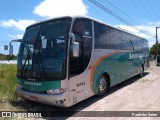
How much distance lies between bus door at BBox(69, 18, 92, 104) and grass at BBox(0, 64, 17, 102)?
8.76ft

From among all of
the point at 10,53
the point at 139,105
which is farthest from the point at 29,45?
the point at 139,105

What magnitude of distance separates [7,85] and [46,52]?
2938 millimetres

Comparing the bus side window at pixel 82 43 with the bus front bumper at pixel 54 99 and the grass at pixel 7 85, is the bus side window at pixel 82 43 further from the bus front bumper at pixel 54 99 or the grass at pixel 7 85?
the grass at pixel 7 85

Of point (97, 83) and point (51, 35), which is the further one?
point (97, 83)

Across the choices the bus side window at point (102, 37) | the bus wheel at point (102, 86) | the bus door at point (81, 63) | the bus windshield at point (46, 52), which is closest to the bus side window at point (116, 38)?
the bus side window at point (102, 37)

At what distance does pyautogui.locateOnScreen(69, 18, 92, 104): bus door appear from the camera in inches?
280

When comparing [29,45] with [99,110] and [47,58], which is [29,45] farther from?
[99,110]

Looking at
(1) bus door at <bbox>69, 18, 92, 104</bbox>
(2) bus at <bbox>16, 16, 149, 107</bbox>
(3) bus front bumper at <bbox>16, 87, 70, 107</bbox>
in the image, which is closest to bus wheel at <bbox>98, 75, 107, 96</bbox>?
(2) bus at <bbox>16, 16, 149, 107</bbox>

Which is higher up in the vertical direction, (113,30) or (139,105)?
(113,30)

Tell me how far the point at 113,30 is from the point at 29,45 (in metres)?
4.74

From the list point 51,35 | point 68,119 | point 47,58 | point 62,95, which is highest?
point 51,35

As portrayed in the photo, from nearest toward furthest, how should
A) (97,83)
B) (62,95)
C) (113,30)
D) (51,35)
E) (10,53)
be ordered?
(62,95)
(51,35)
(10,53)
(97,83)
(113,30)

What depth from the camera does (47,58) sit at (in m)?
7.02

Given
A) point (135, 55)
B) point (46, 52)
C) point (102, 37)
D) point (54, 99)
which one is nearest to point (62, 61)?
point (46, 52)
